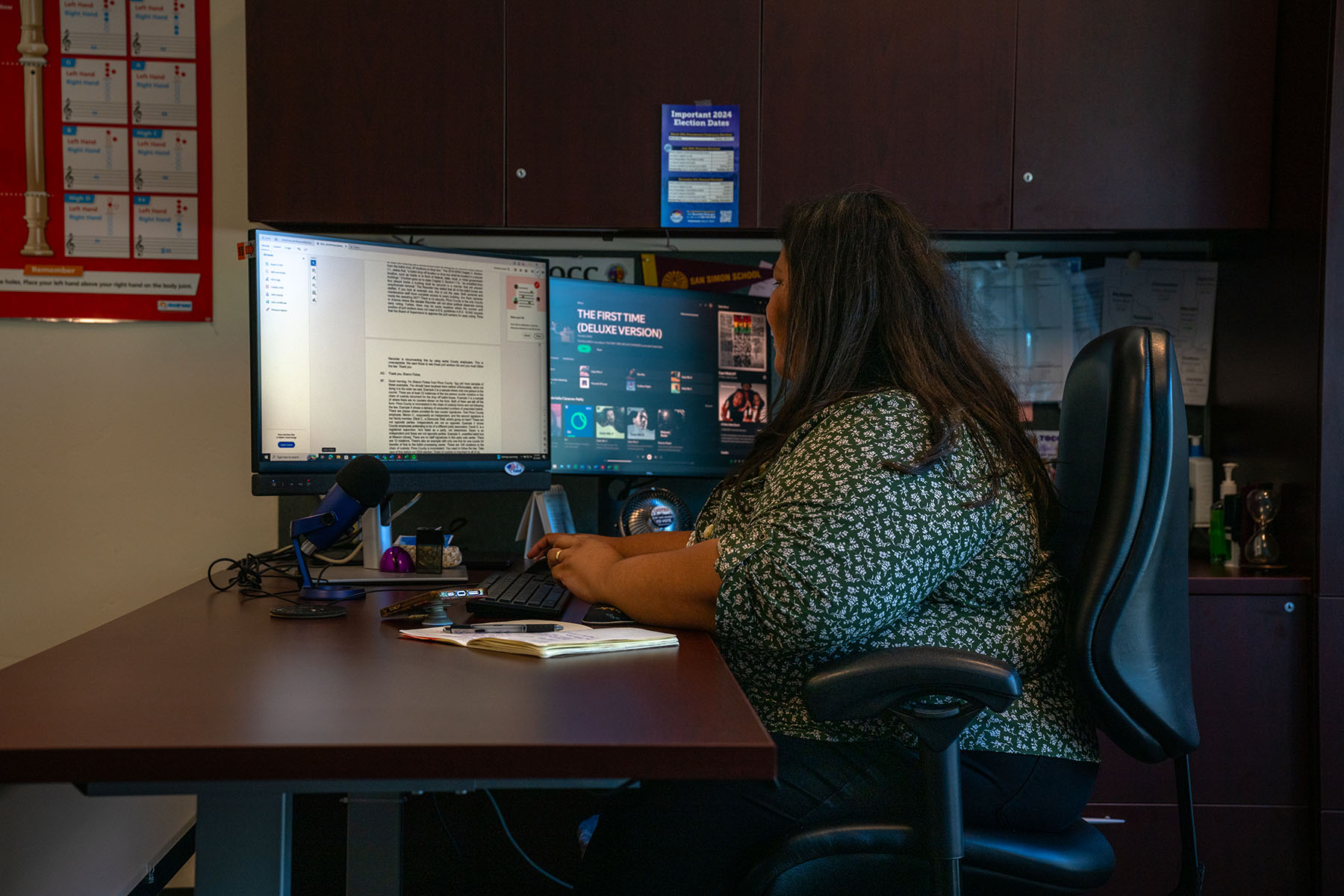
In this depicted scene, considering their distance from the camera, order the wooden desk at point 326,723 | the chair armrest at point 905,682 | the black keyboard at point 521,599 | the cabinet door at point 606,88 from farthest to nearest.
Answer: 1. the cabinet door at point 606,88
2. the black keyboard at point 521,599
3. the chair armrest at point 905,682
4. the wooden desk at point 326,723

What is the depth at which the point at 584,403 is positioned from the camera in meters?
1.81

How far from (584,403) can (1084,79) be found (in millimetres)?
1148

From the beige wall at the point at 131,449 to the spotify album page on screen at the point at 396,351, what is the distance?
0.58 meters

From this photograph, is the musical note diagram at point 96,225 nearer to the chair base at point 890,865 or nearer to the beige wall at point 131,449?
the beige wall at point 131,449

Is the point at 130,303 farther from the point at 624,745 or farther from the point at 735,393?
the point at 624,745

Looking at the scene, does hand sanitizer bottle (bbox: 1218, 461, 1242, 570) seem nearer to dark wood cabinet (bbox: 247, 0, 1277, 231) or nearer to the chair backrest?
dark wood cabinet (bbox: 247, 0, 1277, 231)

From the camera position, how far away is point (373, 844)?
0.89 m

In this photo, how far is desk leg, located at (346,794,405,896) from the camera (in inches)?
34.8

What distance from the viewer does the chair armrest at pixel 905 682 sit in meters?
0.78

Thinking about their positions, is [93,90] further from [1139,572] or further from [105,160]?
[1139,572]

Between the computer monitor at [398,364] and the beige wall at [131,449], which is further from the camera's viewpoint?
the beige wall at [131,449]

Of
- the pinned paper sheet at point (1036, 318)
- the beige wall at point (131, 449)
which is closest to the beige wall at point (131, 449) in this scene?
the beige wall at point (131, 449)

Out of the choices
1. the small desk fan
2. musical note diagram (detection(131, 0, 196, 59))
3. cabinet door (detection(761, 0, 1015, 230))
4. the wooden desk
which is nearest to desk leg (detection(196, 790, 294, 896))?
the wooden desk

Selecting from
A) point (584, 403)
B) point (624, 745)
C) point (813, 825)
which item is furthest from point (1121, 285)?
point (624, 745)
